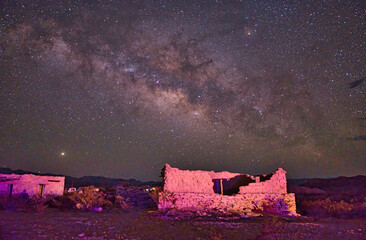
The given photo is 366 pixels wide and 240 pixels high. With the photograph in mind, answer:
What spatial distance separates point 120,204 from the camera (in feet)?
63.9

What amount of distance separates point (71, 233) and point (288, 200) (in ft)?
46.8

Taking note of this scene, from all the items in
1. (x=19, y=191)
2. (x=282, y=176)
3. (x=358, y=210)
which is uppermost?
(x=282, y=176)

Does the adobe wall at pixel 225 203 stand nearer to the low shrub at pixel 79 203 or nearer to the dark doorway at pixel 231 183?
the dark doorway at pixel 231 183

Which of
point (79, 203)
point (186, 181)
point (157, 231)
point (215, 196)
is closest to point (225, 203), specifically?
point (215, 196)

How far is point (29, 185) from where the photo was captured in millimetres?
19078

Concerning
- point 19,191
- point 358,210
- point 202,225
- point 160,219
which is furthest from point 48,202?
point 358,210

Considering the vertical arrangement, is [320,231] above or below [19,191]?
below

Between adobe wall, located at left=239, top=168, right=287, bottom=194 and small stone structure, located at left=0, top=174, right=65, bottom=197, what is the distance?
14816 millimetres

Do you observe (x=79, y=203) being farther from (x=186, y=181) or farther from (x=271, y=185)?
(x=271, y=185)

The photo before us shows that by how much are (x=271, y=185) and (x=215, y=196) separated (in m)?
4.44

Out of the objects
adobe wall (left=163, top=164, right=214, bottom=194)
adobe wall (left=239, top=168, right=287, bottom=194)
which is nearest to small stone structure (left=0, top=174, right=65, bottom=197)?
adobe wall (left=163, top=164, right=214, bottom=194)

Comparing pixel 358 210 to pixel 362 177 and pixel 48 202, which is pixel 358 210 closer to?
pixel 48 202

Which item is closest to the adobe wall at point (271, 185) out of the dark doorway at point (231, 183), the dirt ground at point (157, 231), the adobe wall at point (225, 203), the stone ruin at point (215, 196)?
the stone ruin at point (215, 196)

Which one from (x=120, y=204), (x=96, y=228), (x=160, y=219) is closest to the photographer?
(x=96, y=228)
